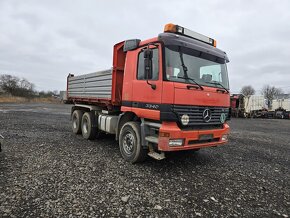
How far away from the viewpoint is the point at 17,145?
655 cm

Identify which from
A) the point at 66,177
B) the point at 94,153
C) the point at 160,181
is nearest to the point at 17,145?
the point at 94,153

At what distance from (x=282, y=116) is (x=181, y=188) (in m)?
31.2

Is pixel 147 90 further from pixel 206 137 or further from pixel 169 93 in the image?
pixel 206 137

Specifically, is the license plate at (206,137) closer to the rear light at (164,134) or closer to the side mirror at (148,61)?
the rear light at (164,134)

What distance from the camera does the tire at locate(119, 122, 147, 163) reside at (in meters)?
4.97

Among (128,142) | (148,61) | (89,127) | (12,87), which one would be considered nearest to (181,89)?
(148,61)

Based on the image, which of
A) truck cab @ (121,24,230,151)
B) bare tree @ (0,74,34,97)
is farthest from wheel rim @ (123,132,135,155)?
bare tree @ (0,74,34,97)

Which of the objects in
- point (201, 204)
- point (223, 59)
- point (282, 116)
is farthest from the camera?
point (282, 116)

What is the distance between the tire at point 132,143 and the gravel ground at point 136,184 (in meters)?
0.21

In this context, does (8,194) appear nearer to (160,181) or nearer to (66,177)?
(66,177)

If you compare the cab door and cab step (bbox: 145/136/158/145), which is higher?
the cab door

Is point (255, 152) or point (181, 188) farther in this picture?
point (255, 152)

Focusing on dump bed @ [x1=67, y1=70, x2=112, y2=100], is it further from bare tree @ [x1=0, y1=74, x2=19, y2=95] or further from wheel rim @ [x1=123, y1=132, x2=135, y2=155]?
bare tree @ [x1=0, y1=74, x2=19, y2=95]

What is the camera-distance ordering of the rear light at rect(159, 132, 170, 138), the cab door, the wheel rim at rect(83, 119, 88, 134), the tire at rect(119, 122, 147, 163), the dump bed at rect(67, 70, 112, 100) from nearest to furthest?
the rear light at rect(159, 132, 170, 138), the cab door, the tire at rect(119, 122, 147, 163), the dump bed at rect(67, 70, 112, 100), the wheel rim at rect(83, 119, 88, 134)
